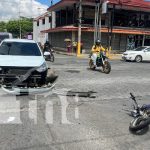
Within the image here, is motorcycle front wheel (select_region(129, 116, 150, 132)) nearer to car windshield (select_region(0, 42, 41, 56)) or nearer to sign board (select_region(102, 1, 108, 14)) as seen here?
car windshield (select_region(0, 42, 41, 56))

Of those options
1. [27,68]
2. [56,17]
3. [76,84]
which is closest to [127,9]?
[56,17]

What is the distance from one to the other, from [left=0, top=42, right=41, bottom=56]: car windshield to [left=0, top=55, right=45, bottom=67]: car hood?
0.55 m

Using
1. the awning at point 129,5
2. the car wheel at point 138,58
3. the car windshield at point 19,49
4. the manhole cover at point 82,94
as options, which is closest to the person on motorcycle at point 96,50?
the car windshield at point 19,49

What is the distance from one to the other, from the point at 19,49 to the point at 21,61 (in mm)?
1484

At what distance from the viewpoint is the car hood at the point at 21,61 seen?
9.52 meters

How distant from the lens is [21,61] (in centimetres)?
980

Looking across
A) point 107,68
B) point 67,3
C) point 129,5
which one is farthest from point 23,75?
point 129,5

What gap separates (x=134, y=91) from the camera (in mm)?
11555

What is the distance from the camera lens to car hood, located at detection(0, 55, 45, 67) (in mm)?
9523

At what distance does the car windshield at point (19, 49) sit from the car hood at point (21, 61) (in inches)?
21.7

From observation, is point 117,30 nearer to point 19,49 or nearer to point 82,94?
point 19,49

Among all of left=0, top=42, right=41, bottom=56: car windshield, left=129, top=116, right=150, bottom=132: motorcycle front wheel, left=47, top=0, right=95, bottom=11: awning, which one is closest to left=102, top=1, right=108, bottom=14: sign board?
left=47, top=0, right=95, bottom=11: awning

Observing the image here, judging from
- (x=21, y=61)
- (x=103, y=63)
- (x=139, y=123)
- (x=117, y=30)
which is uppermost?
(x=117, y=30)

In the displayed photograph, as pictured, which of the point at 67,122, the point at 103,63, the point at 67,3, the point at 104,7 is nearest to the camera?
the point at 67,122
